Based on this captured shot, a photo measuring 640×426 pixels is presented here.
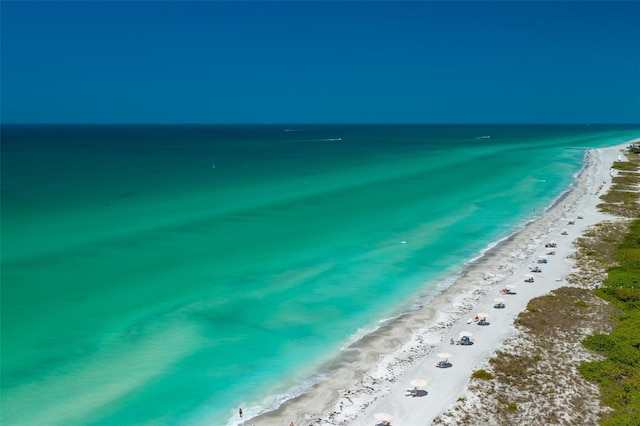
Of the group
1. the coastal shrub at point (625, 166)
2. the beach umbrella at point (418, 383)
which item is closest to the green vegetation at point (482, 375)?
the beach umbrella at point (418, 383)

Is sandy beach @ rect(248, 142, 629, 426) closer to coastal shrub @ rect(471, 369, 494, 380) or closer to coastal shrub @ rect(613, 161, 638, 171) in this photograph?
coastal shrub @ rect(471, 369, 494, 380)

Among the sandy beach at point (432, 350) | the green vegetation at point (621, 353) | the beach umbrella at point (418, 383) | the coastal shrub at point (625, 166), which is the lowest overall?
the green vegetation at point (621, 353)

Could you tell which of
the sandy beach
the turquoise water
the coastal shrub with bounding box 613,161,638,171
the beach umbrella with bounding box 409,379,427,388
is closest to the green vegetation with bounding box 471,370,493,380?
the sandy beach

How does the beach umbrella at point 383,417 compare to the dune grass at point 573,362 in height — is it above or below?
above

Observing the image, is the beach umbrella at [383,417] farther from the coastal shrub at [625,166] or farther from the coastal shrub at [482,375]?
the coastal shrub at [625,166]

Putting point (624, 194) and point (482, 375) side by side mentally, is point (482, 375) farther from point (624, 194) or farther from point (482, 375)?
point (624, 194)

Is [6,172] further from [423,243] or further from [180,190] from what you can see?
[423,243]

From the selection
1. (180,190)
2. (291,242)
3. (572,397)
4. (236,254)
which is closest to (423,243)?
(291,242)
